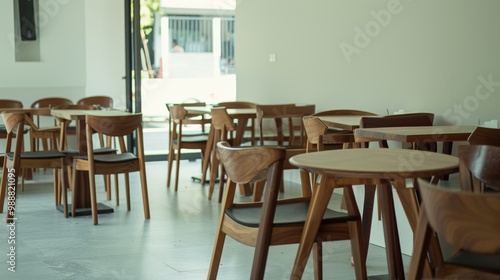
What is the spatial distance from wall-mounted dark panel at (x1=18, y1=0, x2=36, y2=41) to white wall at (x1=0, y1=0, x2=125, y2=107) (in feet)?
0.32

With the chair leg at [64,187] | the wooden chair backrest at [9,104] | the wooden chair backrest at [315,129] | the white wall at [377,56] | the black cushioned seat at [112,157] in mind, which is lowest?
the chair leg at [64,187]

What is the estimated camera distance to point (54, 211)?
21.0ft

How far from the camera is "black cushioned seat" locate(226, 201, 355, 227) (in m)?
3.34

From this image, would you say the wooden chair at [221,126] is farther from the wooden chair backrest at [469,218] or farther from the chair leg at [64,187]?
the wooden chair backrest at [469,218]

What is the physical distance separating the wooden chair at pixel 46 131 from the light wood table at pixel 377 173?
511 cm

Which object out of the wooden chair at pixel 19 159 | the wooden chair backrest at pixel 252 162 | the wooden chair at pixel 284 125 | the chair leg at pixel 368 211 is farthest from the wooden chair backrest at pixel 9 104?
the wooden chair backrest at pixel 252 162

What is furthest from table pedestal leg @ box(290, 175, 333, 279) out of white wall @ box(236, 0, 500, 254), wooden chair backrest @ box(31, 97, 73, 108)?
wooden chair backrest @ box(31, 97, 73, 108)

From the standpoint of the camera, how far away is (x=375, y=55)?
6.80 metres

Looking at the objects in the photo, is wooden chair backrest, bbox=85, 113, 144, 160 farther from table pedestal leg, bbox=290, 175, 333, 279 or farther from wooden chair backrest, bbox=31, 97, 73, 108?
wooden chair backrest, bbox=31, 97, 73, 108

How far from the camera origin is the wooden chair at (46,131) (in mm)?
8039

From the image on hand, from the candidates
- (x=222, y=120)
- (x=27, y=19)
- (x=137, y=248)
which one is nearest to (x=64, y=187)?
(x=137, y=248)

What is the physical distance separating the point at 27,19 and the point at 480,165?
24.9 ft

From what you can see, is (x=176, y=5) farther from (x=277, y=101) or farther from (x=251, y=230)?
(x=251, y=230)

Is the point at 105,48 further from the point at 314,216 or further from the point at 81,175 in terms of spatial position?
the point at 314,216
